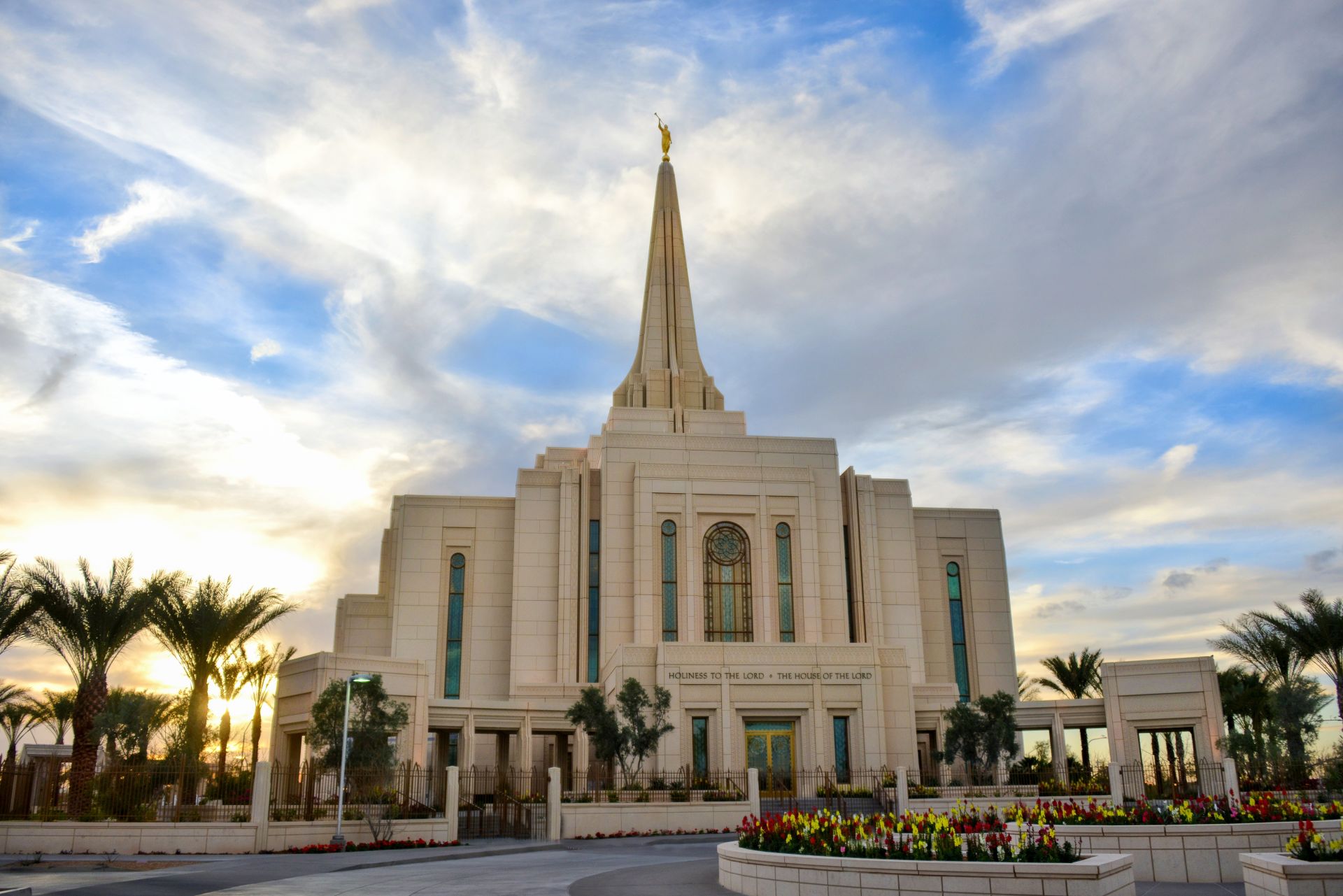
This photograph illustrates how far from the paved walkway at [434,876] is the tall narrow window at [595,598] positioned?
18988 mm

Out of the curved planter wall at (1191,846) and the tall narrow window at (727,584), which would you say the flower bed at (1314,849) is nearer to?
the curved planter wall at (1191,846)

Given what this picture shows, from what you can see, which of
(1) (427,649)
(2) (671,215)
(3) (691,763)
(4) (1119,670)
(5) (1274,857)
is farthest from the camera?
(2) (671,215)

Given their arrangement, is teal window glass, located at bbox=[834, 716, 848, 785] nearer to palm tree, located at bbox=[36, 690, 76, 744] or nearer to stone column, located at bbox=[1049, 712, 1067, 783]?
stone column, located at bbox=[1049, 712, 1067, 783]

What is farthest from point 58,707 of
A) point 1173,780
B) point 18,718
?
point 1173,780

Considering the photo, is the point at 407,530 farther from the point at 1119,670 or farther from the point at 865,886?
the point at 865,886

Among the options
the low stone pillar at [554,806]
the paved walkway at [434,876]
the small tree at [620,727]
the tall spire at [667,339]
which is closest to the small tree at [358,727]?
the paved walkway at [434,876]

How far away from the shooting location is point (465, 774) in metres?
29.8

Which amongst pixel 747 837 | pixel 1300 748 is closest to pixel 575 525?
pixel 1300 748

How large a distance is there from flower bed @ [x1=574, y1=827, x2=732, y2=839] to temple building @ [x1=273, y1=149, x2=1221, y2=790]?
6.56 meters

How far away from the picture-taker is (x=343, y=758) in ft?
83.4

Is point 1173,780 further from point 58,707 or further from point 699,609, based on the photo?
point 58,707

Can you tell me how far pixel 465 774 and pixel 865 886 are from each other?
19606mm

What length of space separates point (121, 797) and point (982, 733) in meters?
23.2

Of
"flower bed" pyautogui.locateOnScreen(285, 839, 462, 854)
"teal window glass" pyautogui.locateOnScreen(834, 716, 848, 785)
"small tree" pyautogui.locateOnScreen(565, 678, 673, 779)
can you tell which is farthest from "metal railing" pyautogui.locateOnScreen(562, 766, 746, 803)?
"flower bed" pyautogui.locateOnScreen(285, 839, 462, 854)
